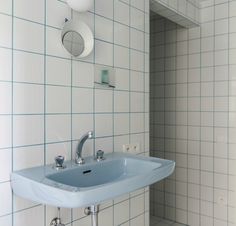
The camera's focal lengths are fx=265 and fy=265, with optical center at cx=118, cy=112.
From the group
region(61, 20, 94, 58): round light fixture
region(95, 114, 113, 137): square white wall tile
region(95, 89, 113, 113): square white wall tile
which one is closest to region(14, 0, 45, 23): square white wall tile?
region(61, 20, 94, 58): round light fixture

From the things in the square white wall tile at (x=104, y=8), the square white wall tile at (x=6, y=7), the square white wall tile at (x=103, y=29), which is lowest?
A: the square white wall tile at (x=6, y=7)

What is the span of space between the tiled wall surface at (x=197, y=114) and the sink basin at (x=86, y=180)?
1307 millimetres

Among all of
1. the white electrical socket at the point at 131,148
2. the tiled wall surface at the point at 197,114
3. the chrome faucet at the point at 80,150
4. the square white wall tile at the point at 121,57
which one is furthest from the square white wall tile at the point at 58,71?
the tiled wall surface at the point at 197,114

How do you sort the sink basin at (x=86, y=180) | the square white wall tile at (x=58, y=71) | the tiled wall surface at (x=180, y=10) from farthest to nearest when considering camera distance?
the tiled wall surface at (x=180, y=10)
the square white wall tile at (x=58, y=71)
the sink basin at (x=86, y=180)

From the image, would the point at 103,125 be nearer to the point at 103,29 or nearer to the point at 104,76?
the point at 104,76

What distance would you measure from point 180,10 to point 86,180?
1704mm

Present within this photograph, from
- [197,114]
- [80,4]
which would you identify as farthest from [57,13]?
[197,114]

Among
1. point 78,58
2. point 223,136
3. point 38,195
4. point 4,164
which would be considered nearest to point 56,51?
point 78,58

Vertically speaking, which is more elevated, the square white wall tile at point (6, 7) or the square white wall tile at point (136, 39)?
the square white wall tile at point (136, 39)

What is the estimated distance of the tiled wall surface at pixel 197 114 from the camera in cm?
242

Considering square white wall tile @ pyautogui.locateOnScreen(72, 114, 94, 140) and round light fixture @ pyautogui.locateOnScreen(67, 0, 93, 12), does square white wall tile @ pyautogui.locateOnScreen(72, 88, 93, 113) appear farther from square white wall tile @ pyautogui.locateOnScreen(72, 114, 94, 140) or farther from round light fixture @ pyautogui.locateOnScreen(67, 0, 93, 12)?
round light fixture @ pyautogui.locateOnScreen(67, 0, 93, 12)

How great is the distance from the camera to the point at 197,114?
260 cm

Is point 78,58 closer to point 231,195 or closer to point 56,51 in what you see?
point 56,51

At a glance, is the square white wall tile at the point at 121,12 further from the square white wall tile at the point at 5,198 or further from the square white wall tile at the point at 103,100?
the square white wall tile at the point at 5,198
